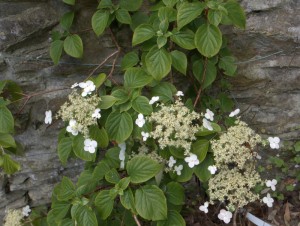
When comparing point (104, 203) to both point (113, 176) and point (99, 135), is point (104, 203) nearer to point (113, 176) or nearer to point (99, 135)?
point (113, 176)

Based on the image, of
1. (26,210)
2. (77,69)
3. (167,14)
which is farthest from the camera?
(26,210)

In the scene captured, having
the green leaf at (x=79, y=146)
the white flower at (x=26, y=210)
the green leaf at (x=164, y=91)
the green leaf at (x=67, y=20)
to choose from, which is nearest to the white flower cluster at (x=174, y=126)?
the green leaf at (x=164, y=91)

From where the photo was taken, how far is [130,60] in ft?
6.43

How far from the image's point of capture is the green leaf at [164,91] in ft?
5.91

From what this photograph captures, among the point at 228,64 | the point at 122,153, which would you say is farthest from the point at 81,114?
the point at 228,64

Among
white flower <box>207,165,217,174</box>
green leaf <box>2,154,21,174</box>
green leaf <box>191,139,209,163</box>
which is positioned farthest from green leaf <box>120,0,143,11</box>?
green leaf <box>2,154,21,174</box>

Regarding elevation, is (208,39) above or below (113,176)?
above

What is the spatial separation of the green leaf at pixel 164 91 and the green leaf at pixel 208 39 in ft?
0.79

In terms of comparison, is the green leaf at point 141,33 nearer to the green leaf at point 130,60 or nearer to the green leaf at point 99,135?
the green leaf at point 130,60

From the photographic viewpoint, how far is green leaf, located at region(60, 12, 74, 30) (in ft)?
6.23

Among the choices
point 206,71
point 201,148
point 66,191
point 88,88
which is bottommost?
point 66,191

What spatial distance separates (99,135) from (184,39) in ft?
2.00

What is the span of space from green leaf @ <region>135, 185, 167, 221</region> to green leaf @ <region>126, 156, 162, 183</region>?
7cm

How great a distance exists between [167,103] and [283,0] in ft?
2.73
